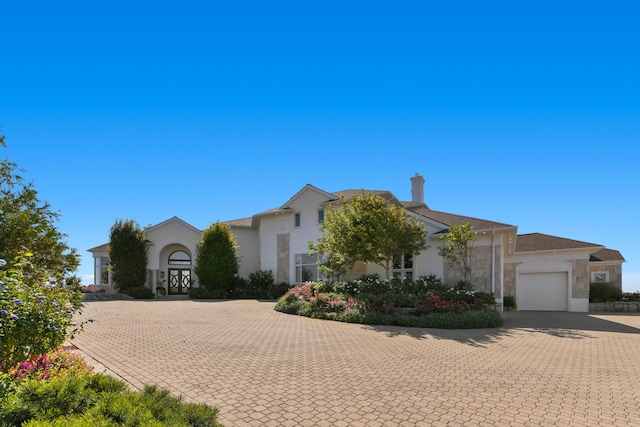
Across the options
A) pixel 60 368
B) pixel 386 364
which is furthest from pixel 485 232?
pixel 60 368

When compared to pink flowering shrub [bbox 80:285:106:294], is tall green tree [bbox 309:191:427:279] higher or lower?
higher

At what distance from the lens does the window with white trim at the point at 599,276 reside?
25.3 m

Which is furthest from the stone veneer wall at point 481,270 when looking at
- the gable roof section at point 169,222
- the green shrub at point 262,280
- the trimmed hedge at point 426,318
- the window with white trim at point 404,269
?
the gable roof section at point 169,222

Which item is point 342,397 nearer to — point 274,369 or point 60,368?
point 274,369

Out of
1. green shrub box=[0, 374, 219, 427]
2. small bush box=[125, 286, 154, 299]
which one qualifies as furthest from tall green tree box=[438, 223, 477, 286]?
small bush box=[125, 286, 154, 299]

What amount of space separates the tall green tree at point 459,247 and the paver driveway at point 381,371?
481 centimetres

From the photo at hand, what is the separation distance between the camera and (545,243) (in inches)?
908

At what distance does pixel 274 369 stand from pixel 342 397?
1956 mm

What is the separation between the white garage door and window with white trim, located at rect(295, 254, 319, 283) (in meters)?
12.3

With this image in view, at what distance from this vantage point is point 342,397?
18.6 ft

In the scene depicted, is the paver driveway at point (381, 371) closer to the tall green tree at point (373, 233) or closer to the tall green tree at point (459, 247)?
the tall green tree at point (373, 233)

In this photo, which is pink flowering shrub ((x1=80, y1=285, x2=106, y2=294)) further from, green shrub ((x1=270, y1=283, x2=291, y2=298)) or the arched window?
green shrub ((x1=270, y1=283, x2=291, y2=298))

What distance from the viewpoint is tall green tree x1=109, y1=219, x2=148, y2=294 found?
2625 cm

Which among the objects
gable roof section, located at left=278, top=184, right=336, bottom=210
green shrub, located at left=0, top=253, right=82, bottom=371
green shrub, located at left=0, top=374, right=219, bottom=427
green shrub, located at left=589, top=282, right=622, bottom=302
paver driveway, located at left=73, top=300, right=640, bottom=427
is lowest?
green shrub, located at left=589, top=282, right=622, bottom=302
